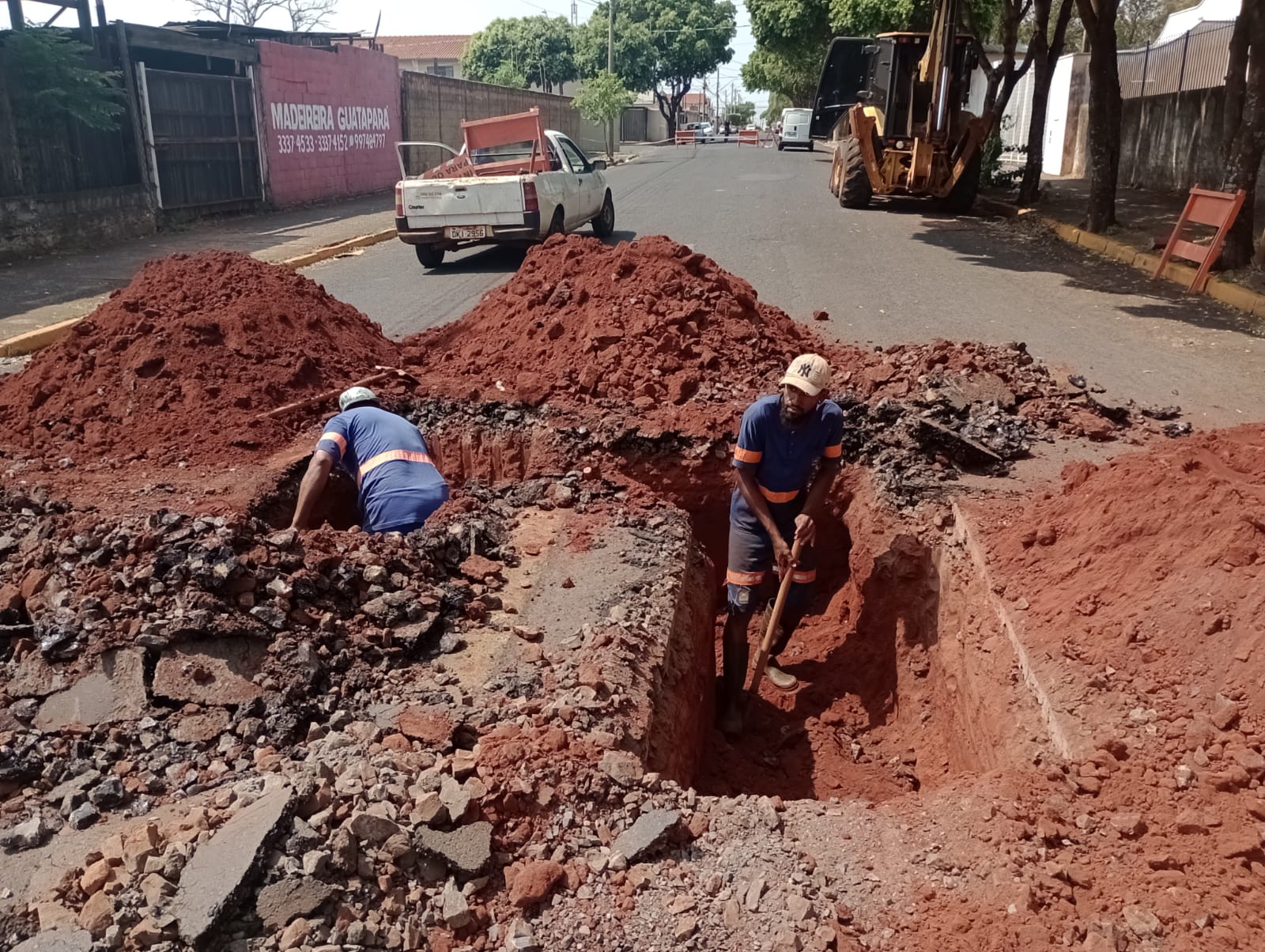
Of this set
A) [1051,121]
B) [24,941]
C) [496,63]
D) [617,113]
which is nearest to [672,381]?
[24,941]

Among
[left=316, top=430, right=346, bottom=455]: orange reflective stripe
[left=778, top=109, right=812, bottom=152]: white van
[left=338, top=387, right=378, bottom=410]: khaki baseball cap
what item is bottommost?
[left=316, top=430, right=346, bottom=455]: orange reflective stripe

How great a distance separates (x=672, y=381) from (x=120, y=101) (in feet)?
45.7

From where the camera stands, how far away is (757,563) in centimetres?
562

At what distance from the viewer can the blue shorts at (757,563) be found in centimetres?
557

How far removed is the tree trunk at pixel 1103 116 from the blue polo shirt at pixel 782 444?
485 inches

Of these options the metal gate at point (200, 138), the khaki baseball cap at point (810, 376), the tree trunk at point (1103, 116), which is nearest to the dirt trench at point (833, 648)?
the khaki baseball cap at point (810, 376)

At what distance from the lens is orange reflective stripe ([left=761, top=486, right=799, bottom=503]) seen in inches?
216

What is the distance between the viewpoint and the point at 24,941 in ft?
9.16

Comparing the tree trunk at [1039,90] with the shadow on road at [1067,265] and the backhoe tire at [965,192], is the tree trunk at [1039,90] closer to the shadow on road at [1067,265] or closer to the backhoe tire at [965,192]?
the backhoe tire at [965,192]

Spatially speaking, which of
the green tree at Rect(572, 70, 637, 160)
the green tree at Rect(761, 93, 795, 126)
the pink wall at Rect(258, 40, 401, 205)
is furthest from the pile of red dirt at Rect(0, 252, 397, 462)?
the green tree at Rect(761, 93, 795, 126)

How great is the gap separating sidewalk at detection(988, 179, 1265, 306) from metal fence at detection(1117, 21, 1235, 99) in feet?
7.71

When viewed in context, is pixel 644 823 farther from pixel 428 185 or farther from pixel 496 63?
pixel 496 63

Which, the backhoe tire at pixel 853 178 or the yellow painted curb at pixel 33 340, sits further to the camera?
the backhoe tire at pixel 853 178

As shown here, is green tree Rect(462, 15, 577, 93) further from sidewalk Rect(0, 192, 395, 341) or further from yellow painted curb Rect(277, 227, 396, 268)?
yellow painted curb Rect(277, 227, 396, 268)
